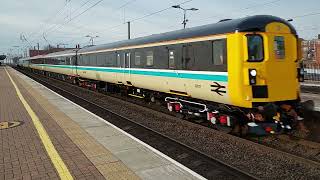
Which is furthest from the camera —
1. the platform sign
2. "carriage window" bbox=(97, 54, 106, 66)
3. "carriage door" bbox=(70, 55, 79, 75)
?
"carriage door" bbox=(70, 55, 79, 75)

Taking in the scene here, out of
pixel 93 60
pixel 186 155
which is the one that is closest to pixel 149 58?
pixel 186 155

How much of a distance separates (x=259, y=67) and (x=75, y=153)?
5018mm

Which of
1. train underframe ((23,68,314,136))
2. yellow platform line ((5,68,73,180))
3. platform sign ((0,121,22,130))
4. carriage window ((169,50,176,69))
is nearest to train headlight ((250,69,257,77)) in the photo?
train underframe ((23,68,314,136))

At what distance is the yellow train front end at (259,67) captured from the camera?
8891mm

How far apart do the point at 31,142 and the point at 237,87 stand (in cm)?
547

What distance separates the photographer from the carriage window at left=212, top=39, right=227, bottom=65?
9.45m

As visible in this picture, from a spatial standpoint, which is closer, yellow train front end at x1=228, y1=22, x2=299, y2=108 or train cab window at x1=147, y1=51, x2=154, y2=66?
yellow train front end at x1=228, y1=22, x2=299, y2=108

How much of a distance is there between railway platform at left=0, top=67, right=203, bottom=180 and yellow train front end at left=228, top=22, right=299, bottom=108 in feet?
9.18

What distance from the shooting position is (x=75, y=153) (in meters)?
7.88

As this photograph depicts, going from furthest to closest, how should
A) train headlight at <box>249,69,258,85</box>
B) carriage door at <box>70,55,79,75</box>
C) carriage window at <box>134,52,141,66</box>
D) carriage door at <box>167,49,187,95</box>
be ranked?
carriage door at <box>70,55,79,75</box>, carriage window at <box>134,52,141,66</box>, carriage door at <box>167,49,187,95</box>, train headlight at <box>249,69,258,85</box>

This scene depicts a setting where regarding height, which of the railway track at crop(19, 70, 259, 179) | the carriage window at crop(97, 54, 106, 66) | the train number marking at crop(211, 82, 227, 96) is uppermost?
the carriage window at crop(97, 54, 106, 66)

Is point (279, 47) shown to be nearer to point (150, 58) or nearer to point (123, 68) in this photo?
point (150, 58)

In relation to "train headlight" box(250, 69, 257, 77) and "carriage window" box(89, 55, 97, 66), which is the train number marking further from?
"carriage window" box(89, 55, 97, 66)

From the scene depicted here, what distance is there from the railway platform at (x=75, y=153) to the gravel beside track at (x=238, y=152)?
117 cm
